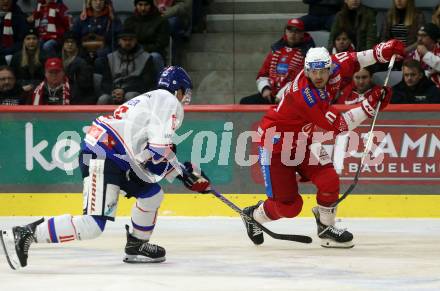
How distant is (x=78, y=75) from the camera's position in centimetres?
1110

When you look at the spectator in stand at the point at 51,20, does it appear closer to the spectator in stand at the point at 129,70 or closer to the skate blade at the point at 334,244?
the spectator in stand at the point at 129,70

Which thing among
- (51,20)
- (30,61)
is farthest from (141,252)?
(51,20)

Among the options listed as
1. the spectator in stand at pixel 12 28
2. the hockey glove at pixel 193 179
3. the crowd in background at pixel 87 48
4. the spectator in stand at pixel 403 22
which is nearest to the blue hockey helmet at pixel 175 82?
the hockey glove at pixel 193 179

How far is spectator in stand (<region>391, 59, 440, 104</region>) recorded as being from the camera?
1014cm

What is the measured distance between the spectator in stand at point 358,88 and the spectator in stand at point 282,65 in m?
0.58

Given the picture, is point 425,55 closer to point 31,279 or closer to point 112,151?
point 112,151

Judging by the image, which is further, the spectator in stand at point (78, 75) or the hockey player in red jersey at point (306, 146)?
the spectator in stand at point (78, 75)

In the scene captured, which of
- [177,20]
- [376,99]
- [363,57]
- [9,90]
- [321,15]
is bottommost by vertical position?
[9,90]

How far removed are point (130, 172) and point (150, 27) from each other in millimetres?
4808

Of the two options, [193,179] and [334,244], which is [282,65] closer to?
[334,244]

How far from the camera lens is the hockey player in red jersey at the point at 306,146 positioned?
7.90 m

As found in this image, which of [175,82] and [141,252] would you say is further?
[141,252]

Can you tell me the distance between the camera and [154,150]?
6.71 metres

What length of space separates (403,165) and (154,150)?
3650 millimetres
